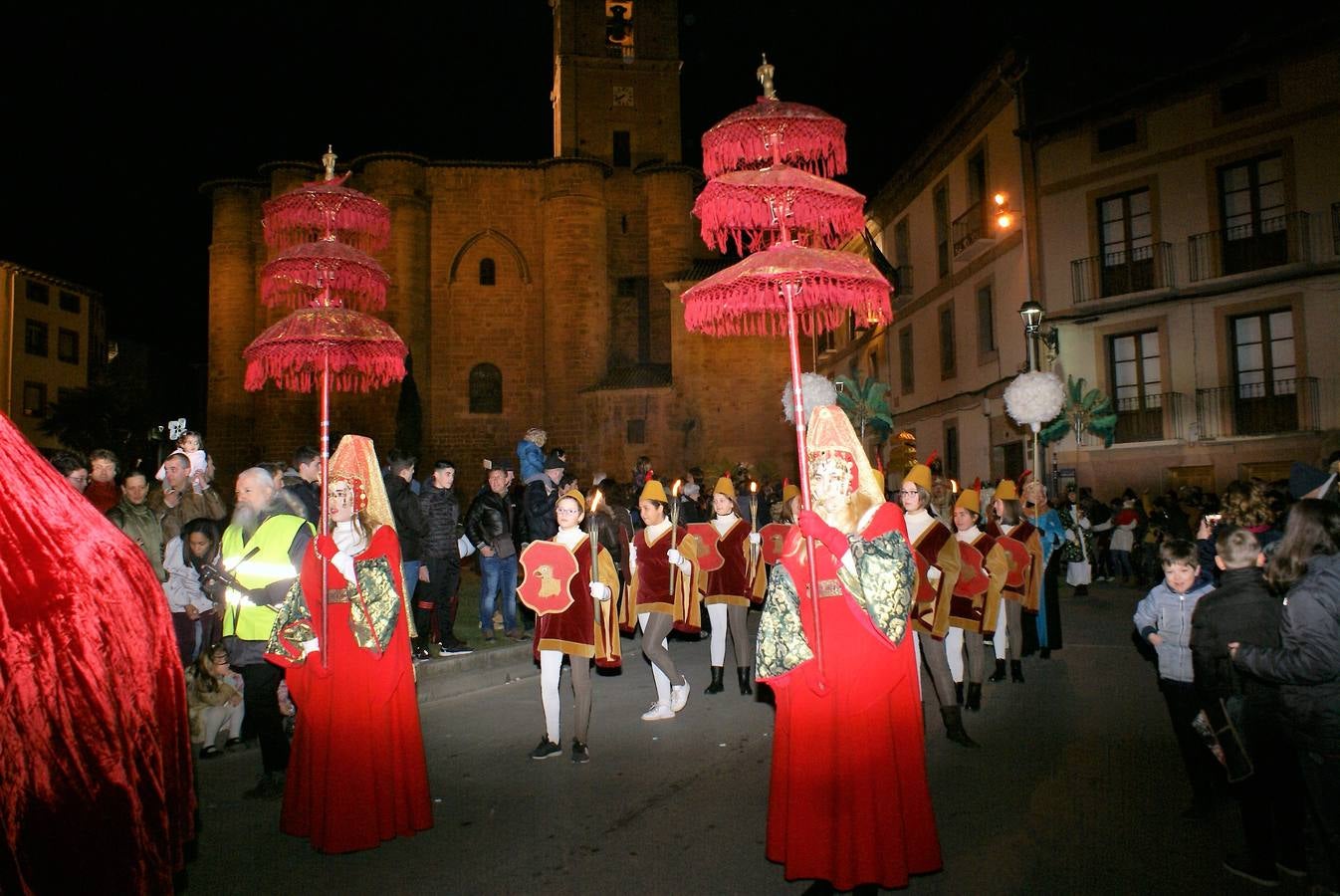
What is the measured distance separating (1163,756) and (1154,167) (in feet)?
61.6

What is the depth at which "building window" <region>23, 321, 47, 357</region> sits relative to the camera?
44.4 m

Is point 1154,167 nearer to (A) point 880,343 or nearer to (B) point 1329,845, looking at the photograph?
(A) point 880,343

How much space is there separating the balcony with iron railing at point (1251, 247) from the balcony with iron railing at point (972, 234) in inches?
197

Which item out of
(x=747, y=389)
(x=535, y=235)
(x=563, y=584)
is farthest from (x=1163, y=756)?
(x=535, y=235)

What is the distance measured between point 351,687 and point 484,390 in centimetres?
3448

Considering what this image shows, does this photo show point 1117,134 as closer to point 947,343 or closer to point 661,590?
point 947,343

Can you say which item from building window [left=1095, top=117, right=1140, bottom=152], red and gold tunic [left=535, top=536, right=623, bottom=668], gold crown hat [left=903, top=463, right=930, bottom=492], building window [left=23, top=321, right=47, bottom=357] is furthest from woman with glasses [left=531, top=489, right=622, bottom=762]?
building window [left=23, top=321, right=47, bottom=357]

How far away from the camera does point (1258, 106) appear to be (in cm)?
1914

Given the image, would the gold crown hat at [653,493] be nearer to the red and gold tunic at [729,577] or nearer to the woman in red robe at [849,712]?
the red and gold tunic at [729,577]

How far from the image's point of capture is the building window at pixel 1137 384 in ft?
67.5

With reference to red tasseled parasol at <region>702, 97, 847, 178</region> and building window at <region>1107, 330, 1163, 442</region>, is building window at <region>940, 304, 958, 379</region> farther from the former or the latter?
red tasseled parasol at <region>702, 97, 847, 178</region>

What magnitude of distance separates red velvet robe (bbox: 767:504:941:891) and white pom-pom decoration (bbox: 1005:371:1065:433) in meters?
11.1

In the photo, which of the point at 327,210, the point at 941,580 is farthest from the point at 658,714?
the point at 327,210

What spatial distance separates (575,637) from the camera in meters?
6.16
